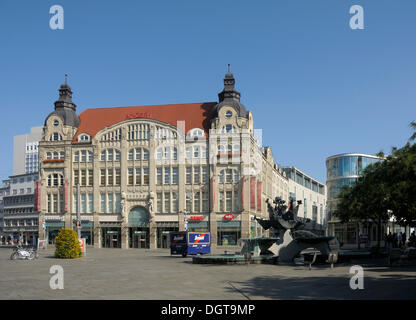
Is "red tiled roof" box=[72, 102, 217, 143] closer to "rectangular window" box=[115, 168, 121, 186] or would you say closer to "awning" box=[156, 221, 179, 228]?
"rectangular window" box=[115, 168, 121, 186]

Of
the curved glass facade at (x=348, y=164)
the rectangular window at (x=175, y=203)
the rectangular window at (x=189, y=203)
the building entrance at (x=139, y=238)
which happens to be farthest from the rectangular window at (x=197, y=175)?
the curved glass facade at (x=348, y=164)

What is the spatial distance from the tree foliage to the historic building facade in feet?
60.3

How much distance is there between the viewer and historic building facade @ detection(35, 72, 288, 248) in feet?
221

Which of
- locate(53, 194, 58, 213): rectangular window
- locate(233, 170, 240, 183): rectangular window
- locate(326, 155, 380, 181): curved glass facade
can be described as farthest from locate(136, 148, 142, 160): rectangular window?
locate(326, 155, 380, 181): curved glass facade

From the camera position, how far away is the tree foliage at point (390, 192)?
27203 millimetres

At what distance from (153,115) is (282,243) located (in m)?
46.1

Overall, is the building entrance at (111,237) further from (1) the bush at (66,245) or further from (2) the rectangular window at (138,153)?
(1) the bush at (66,245)

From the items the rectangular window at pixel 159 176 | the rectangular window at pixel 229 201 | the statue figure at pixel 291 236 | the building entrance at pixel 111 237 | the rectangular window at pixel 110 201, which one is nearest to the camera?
the statue figure at pixel 291 236

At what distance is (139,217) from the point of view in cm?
7075

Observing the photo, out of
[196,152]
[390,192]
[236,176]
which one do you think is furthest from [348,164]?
[390,192]

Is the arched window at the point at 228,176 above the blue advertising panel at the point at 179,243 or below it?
above

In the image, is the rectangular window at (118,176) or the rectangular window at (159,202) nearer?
the rectangular window at (159,202)

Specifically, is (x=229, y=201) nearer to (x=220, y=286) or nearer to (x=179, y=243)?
(x=179, y=243)

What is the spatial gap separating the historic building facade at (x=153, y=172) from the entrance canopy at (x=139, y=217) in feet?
0.46
